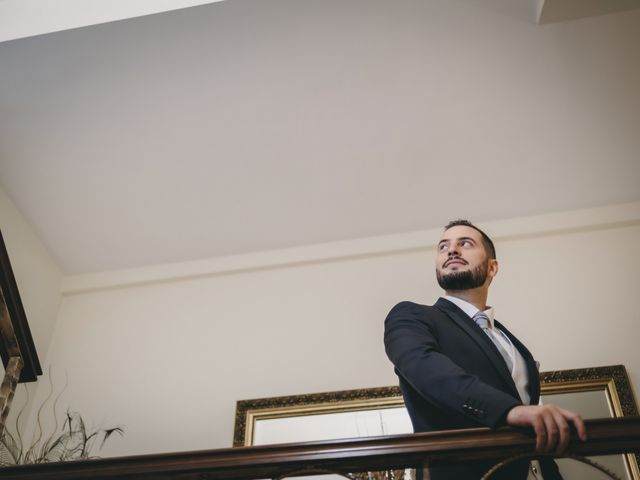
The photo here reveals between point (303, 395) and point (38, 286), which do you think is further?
point (38, 286)

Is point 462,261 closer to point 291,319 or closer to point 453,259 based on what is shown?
point 453,259

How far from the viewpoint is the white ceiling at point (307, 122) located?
3.75m

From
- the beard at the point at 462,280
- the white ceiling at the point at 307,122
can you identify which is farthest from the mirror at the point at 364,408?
the beard at the point at 462,280

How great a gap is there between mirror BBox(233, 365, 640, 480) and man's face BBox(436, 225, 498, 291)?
1522 millimetres

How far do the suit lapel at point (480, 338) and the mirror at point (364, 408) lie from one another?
1.79 m

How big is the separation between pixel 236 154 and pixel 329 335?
54.3 inches

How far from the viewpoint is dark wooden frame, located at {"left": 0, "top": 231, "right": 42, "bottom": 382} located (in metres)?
2.43

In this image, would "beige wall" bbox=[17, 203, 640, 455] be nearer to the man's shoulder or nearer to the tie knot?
the tie knot

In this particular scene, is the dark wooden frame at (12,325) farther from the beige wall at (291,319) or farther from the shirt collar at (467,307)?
the shirt collar at (467,307)

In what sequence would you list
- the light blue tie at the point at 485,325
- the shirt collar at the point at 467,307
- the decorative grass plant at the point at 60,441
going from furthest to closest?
the decorative grass plant at the point at 60,441
the shirt collar at the point at 467,307
the light blue tie at the point at 485,325

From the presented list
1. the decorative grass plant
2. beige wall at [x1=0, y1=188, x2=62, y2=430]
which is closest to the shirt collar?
the decorative grass plant

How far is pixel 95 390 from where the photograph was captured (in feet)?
14.0

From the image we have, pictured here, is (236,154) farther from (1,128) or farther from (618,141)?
(618,141)

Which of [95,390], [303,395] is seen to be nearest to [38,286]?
[95,390]
